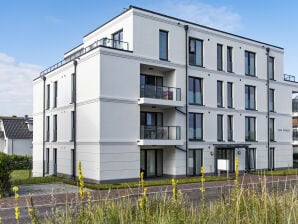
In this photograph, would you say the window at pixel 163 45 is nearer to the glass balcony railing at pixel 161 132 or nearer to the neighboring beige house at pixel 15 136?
the glass balcony railing at pixel 161 132

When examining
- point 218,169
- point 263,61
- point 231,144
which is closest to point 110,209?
point 218,169

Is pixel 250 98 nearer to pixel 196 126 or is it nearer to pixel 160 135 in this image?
pixel 196 126

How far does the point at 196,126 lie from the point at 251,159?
23.1 ft

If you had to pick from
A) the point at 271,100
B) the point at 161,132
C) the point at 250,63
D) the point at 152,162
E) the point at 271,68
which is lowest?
the point at 152,162

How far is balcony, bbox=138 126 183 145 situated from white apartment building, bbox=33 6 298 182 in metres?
0.07

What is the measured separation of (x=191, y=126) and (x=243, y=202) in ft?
67.3

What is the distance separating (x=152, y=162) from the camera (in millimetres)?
24656

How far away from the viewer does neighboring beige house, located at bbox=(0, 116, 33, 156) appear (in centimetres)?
4656

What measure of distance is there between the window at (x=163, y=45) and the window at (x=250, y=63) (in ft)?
30.3

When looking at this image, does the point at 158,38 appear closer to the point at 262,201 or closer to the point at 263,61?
the point at 263,61

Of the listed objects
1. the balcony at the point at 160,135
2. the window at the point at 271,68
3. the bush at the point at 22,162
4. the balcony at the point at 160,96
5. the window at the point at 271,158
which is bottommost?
the bush at the point at 22,162

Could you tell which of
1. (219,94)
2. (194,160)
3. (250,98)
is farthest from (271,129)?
(194,160)

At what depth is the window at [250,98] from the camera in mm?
29828

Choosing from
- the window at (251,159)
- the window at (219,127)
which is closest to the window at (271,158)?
the window at (251,159)
